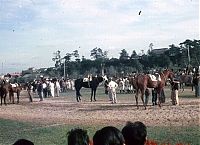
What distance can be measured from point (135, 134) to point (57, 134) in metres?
10.0

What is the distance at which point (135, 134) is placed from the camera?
4961 mm

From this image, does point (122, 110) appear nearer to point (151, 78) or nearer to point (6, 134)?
point (151, 78)

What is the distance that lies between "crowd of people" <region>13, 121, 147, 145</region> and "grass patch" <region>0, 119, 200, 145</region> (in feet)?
21.0

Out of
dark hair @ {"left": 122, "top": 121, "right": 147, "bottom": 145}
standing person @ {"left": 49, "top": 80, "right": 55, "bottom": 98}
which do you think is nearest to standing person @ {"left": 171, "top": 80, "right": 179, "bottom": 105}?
dark hair @ {"left": 122, "top": 121, "right": 147, "bottom": 145}

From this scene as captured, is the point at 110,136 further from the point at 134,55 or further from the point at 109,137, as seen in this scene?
the point at 134,55

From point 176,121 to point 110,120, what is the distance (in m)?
3.18

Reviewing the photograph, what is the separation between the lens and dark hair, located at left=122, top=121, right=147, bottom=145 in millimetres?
4957

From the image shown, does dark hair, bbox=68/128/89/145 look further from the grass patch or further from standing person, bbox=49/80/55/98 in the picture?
standing person, bbox=49/80/55/98

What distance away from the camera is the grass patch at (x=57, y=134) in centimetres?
1197

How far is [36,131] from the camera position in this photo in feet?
52.6

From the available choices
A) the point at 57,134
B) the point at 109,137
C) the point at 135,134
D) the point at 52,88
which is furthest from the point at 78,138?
the point at 52,88

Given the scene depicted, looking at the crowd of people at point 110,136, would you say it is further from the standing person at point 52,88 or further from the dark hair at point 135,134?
the standing person at point 52,88

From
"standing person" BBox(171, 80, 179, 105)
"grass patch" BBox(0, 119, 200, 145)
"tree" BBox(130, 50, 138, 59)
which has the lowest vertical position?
"grass patch" BBox(0, 119, 200, 145)

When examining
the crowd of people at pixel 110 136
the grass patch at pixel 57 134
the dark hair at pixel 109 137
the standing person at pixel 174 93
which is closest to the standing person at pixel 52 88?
the standing person at pixel 174 93
